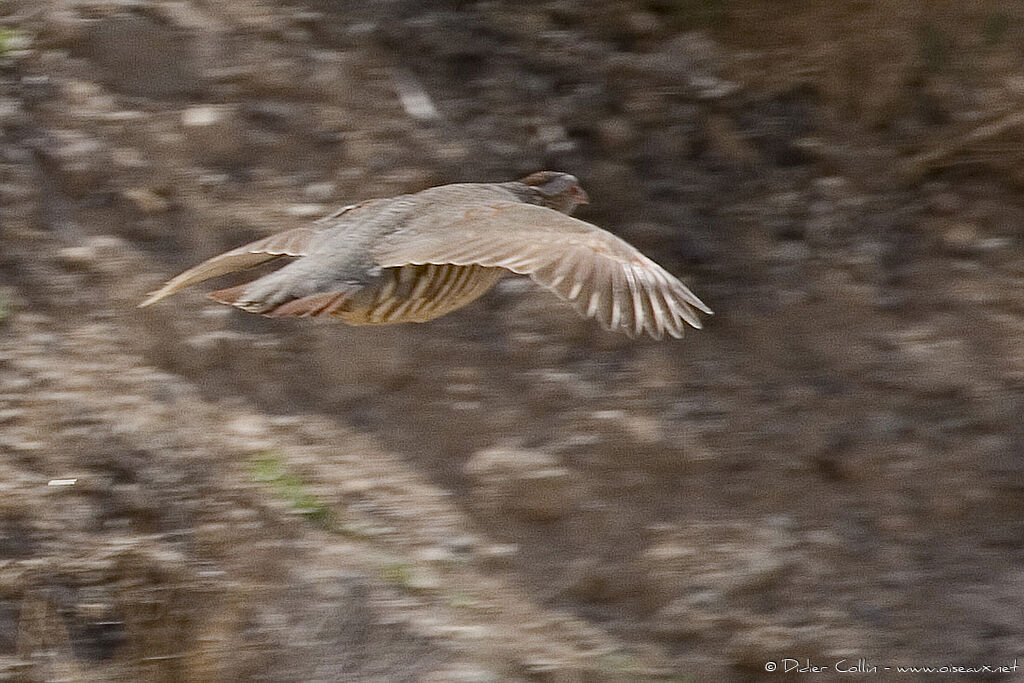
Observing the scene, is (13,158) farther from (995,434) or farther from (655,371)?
(995,434)

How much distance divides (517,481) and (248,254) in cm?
202

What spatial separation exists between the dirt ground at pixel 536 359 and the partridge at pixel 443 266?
1.38 metres

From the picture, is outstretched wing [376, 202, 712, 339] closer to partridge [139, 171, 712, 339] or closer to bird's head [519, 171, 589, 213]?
partridge [139, 171, 712, 339]

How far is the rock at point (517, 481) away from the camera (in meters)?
5.55

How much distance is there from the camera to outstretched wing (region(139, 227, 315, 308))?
383cm

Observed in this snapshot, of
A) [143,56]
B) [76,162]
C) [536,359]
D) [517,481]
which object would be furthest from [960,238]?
[76,162]

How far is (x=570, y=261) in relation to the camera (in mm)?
3363

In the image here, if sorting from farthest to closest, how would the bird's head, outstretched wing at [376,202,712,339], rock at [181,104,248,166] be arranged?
rock at [181,104,248,166], the bird's head, outstretched wing at [376,202,712,339]

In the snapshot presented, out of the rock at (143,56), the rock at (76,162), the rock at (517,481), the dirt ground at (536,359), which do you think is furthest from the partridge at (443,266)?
the rock at (143,56)

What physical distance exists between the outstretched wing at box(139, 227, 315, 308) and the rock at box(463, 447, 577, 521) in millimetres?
1814

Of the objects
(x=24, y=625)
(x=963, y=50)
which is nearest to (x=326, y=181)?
(x=24, y=625)

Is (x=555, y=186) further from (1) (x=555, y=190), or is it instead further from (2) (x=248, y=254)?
(2) (x=248, y=254)

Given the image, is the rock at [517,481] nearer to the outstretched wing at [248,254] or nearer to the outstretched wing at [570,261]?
the outstretched wing at [248,254]

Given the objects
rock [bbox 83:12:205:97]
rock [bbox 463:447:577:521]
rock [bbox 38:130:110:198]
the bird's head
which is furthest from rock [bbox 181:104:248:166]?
rock [bbox 463:447:577:521]
